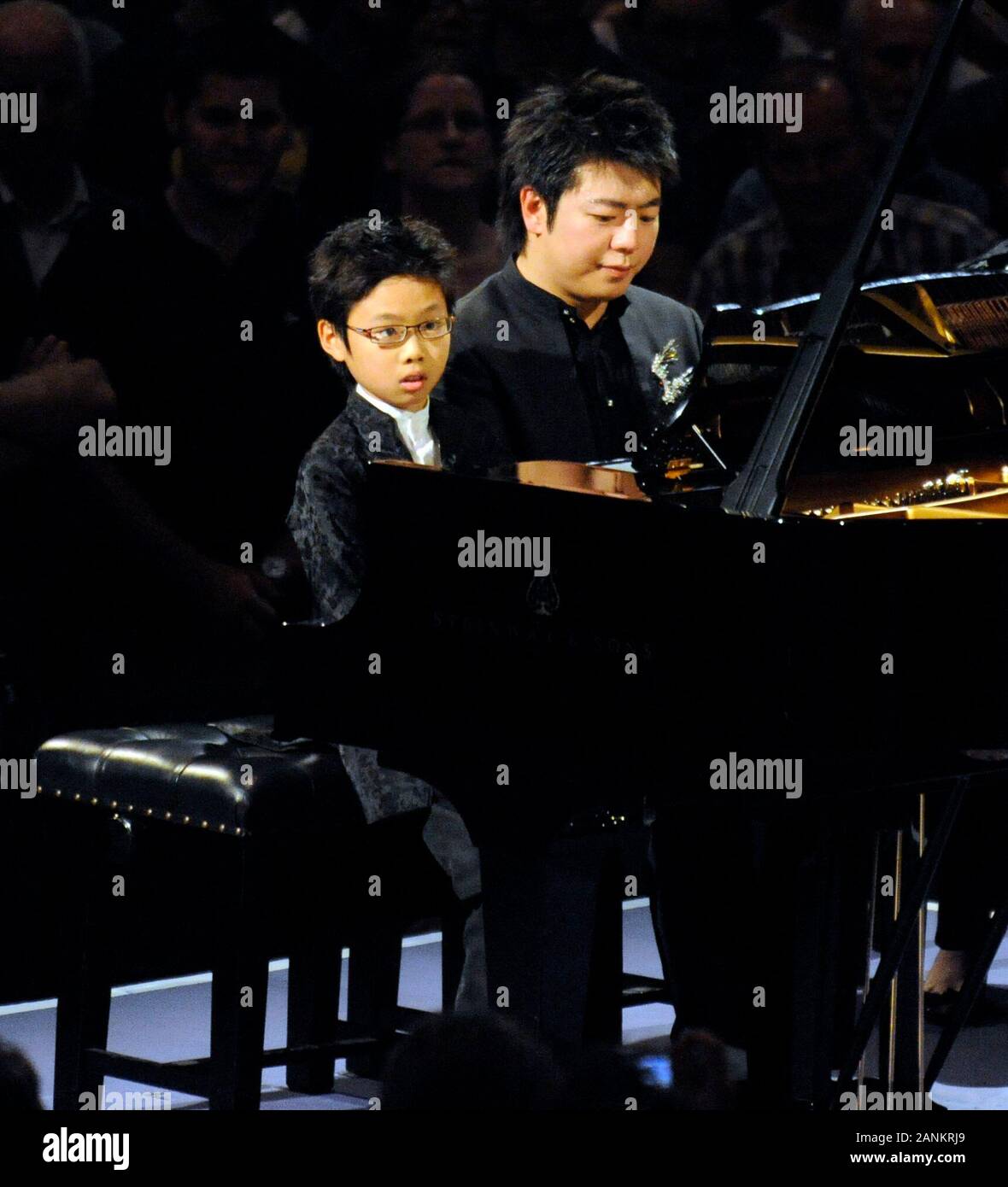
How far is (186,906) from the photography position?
193 inches

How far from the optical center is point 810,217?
5605mm

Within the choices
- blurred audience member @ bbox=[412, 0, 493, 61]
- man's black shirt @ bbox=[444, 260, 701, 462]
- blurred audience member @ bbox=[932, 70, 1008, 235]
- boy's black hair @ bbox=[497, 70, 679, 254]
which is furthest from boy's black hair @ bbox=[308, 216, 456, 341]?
blurred audience member @ bbox=[932, 70, 1008, 235]

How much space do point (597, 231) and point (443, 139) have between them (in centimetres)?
118

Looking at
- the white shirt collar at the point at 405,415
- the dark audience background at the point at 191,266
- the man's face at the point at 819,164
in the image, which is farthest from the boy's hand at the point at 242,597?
the man's face at the point at 819,164

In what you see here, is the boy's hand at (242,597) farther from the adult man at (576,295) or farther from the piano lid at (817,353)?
the piano lid at (817,353)

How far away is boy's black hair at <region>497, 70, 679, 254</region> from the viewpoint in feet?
12.5

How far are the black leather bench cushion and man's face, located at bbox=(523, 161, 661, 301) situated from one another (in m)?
1.00

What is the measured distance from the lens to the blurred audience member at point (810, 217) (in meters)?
5.53

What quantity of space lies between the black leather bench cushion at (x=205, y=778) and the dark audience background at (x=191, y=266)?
578 millimetres

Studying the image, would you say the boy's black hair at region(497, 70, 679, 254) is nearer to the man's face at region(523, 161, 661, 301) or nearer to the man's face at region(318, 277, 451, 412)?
the man's face at region(523, 161, 661, 301)

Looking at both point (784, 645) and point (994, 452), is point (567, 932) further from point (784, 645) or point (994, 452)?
point (994, 452)

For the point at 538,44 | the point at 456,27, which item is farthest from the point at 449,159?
the point at 538,44

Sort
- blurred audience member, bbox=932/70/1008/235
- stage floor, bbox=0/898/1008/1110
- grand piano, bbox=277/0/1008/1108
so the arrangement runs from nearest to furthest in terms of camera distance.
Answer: grand piano, bbox=277/0/1008/1108 < stage floor, bbox=0/898/1008/1110 < blurred audience member, bbox=932/70/1008/235

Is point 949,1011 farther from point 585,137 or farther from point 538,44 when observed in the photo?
point 538,44
